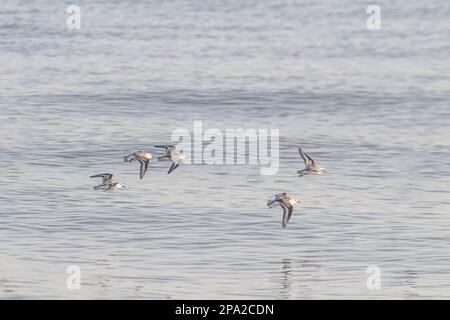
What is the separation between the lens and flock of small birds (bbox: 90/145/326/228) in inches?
1380

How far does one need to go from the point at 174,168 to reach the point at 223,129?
32.7 ft

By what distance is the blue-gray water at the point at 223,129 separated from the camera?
31.4 meters

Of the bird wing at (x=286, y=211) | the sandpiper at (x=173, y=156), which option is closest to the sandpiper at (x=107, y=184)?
the sandpiper at (x=173, y=156)

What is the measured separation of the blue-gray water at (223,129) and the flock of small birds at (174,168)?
0.50 m

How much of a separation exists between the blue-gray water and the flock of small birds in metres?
0.50

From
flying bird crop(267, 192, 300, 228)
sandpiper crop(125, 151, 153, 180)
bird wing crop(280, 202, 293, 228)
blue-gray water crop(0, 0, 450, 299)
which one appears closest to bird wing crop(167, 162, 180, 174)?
blue-gray water crop(0, 0, 450, 299)

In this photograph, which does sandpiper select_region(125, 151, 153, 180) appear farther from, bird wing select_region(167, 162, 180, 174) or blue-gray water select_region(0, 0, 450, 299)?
bird wing select_region(167, 162, 180, 174)

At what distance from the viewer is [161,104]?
54.0 m

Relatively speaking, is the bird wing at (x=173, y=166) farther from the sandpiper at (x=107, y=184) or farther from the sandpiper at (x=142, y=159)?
the sandpiper at (x=107, y=184)

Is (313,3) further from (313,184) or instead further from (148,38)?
(313,184)

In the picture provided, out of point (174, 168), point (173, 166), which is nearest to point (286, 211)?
point (174, 168)

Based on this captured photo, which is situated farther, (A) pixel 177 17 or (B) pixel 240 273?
(A) pixel 177 17
